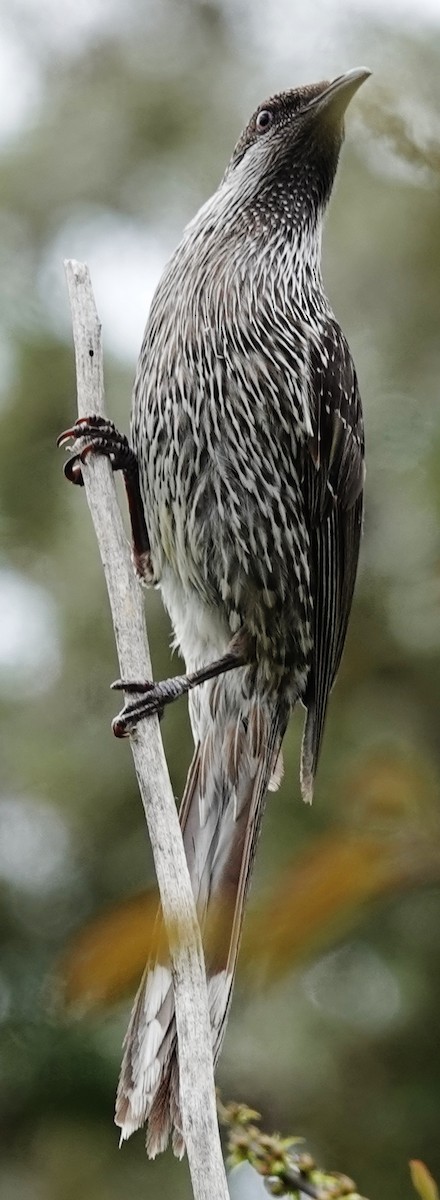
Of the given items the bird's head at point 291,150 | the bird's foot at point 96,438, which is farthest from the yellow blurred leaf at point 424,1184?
the bird's head at point 291,150

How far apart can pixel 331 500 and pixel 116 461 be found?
0.50m

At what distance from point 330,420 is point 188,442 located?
37 cm

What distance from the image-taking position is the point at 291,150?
3096mm

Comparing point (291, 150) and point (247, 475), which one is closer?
point (247, 475)

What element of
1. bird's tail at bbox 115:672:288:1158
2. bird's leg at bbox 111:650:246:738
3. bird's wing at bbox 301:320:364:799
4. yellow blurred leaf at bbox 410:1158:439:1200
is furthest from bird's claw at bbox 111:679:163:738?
yellow blurred leaf at bbox 410:1158:439:1200

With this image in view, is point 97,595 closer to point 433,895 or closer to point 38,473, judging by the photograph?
point 38,473

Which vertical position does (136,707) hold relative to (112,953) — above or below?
above

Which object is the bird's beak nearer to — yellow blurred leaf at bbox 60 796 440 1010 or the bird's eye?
the bird's eye

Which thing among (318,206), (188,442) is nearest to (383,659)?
(188,442)

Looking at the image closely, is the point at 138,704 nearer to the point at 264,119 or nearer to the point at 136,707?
the point at 136,707

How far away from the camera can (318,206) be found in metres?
3.17

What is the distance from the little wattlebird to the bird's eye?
0.05 meters

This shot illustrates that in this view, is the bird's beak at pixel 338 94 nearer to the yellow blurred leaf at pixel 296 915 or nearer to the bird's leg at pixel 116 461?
the bird's leg at pixel 116 461

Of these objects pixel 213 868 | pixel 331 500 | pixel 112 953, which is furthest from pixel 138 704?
pixel 112 953
